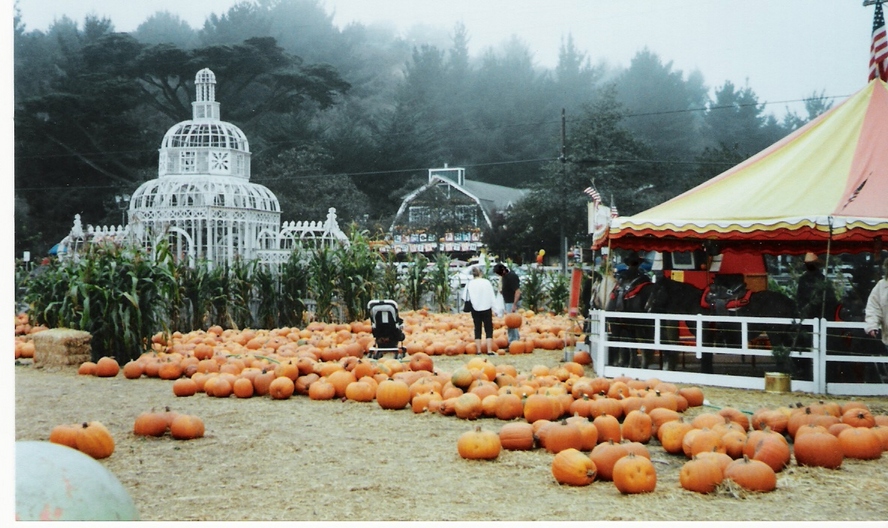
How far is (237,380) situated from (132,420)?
1058 millimetres

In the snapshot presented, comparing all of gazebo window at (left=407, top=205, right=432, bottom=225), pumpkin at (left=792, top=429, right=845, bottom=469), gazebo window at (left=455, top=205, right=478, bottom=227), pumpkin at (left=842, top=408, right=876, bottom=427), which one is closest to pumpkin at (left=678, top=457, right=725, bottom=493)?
pumpkin at (left=792, top=429, right=845, bottom=469)

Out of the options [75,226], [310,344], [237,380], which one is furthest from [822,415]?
[75,226]

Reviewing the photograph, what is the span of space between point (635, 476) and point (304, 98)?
27.4 ft

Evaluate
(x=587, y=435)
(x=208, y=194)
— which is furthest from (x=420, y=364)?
(x=208, y=194)

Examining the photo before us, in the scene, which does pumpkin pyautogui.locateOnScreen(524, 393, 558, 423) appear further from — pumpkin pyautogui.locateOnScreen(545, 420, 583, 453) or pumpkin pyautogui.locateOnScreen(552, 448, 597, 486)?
pumpkin pyautogui.locateOnScreen(552, 448, 597, 486)

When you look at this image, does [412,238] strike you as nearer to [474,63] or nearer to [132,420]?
[474,63]

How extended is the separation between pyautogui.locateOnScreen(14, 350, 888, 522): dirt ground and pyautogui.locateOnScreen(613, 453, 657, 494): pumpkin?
0.12 ft

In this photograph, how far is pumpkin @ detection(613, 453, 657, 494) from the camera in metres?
3.43

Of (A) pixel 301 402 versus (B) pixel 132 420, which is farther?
(A) pixel 301 402

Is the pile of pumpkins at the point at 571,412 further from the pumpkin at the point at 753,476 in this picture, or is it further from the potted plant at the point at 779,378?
the potted plant at the point at 779,378

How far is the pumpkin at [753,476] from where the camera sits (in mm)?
3451

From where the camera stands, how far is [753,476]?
3.46 metres
